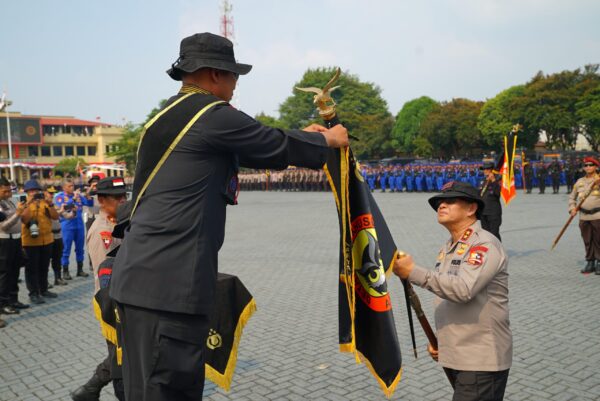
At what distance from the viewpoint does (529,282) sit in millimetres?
8578

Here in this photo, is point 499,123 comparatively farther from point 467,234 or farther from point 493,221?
point 467,234

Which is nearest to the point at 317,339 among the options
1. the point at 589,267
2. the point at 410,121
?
the point at 589,267

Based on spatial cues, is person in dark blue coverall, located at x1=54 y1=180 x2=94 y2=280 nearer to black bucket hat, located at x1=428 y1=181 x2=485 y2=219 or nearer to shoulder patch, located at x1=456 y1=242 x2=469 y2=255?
black bucket hat, located at x1=428 y1=181 x2=485 y2=219

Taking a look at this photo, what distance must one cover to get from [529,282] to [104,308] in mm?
7064

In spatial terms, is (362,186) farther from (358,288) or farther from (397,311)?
(397,311)

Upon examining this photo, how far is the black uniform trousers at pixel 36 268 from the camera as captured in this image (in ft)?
28.5

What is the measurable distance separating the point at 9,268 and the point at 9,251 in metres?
0.27

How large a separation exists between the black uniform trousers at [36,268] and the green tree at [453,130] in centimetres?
4683

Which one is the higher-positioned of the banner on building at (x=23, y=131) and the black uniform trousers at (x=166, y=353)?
the banner on building at (x=23, y=131)

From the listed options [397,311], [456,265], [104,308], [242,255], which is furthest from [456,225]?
[242,255]

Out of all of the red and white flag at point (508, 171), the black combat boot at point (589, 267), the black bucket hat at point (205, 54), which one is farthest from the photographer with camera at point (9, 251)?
the red and white flag at point (508, 171)

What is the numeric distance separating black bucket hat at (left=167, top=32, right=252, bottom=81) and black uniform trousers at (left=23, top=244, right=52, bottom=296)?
734 cm

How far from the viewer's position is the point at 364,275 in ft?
9.55

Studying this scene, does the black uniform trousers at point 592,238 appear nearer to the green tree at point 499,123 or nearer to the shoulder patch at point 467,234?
the shoulder patch at point 467,234
